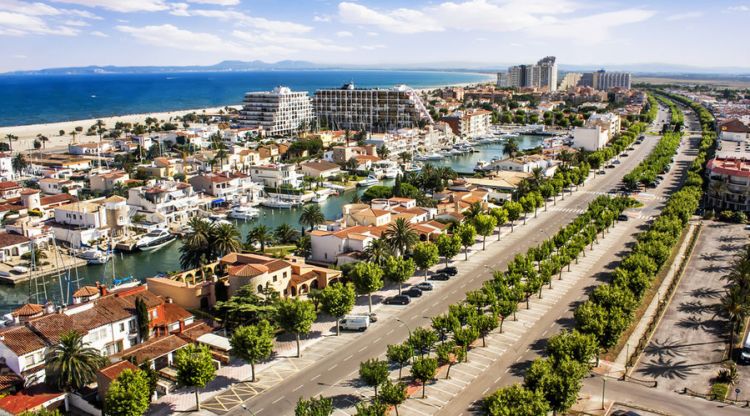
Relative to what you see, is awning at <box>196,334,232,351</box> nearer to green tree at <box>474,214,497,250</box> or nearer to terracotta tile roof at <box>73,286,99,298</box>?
terracotta tile roof at <box>73,286,99,298</box>

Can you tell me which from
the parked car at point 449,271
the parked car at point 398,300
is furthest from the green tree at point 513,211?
the parked car at point 398,300

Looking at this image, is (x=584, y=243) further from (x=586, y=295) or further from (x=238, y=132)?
(x=238, y=132)

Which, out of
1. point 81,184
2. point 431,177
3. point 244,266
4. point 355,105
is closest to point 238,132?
point 355,105

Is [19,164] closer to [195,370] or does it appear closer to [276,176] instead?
[276,176]

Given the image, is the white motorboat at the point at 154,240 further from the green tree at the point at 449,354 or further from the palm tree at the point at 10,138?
the palm tree at the point at 10,138

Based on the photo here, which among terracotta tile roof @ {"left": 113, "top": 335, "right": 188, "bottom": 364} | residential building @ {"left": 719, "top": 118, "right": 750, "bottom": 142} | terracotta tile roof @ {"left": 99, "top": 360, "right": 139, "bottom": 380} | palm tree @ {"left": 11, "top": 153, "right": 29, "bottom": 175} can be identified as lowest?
terracotta tile roof @ {"left": 113, "top": 335, "right": 188, "bottom": 364}

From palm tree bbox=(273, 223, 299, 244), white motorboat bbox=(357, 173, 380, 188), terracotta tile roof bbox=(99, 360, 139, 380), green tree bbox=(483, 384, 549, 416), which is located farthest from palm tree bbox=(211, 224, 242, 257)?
white motorboat bbox=(357, 173, 380, 188)
